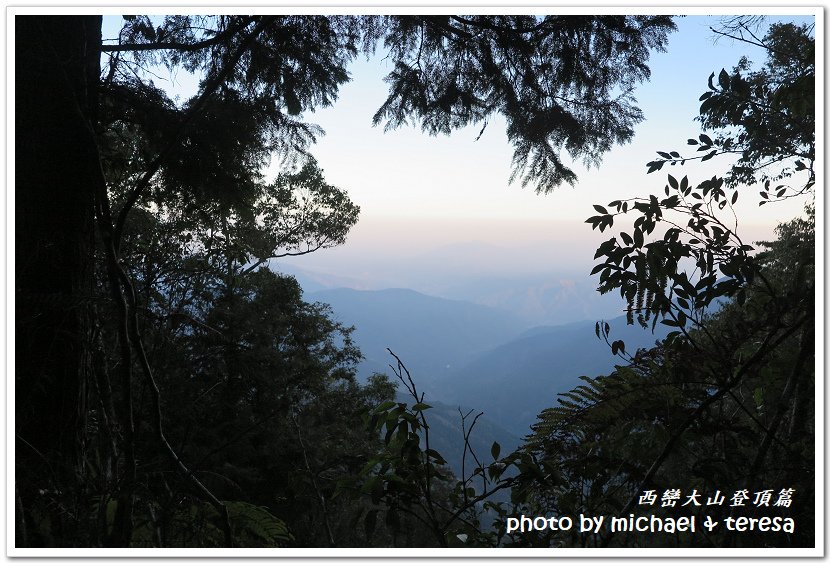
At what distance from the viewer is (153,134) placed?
2.43m

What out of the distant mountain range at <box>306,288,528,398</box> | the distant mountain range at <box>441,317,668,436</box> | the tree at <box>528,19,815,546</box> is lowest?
the tree at <box>528,19,815,546</box>

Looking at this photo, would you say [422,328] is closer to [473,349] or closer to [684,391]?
[473,349]

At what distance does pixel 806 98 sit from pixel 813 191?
19.1 inches

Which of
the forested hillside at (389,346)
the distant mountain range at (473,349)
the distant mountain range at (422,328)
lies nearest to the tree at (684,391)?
the forested hillside at (389,346)

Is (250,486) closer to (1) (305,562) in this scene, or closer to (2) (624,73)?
(1) (305,562)

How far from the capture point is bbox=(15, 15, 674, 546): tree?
1.84 m

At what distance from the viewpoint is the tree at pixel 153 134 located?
184 cm

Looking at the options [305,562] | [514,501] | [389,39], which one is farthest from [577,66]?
[305,562]

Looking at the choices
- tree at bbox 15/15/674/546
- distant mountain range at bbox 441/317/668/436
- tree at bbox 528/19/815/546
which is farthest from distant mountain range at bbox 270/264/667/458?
tree at bbox 528/19/815/546

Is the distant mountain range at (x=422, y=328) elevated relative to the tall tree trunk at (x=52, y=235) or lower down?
elevated

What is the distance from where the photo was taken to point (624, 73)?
2.72 meters

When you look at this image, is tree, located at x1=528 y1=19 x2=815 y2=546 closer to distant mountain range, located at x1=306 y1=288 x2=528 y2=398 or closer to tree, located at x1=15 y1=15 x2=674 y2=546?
tree, located at x1=15 y1=15 x2=674 y2=546

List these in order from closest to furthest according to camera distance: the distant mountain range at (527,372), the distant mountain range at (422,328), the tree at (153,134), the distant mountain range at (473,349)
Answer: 1. the tree at (153,134)
2. the distant mountain range at (527,372)
3. the distant mountain range at (473,349)
4. the distant mountain range at (422,328)

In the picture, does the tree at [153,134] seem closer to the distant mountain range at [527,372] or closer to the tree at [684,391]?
the tree at [684,391]
